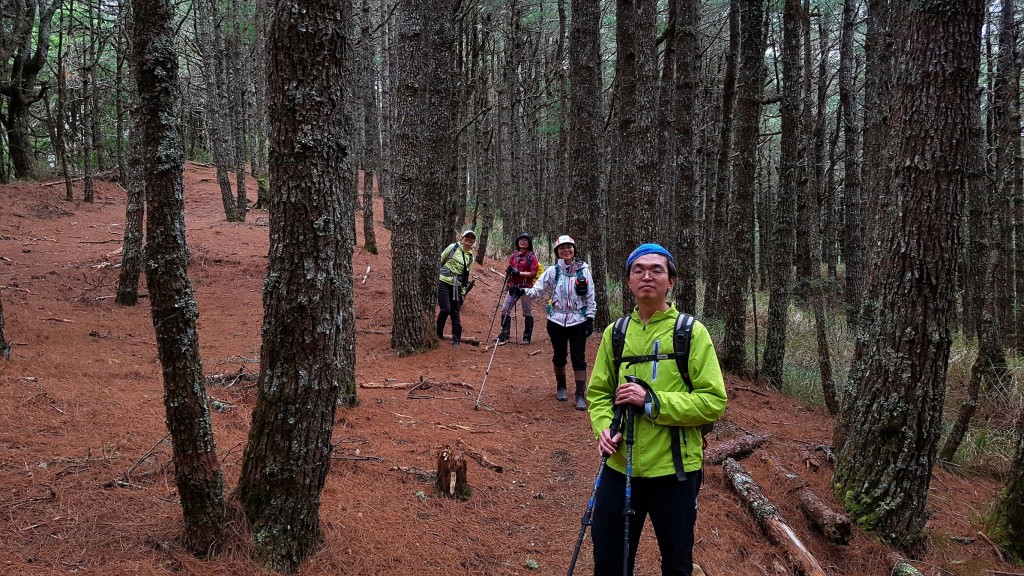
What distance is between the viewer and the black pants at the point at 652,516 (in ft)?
9.59

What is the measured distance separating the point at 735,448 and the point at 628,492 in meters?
3.66

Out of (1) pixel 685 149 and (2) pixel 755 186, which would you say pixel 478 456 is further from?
(2) pixel 755 186

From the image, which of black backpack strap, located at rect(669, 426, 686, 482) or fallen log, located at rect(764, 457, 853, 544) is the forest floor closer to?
fallen log, located at rect(764, 457, 853, 544)

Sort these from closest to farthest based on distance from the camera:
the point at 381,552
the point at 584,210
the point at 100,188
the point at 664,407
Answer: the point at 664,407 < the point at 381,552 < the point at 584,210 < the point at 100,188

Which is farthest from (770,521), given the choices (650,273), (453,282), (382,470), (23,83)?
(23,83)

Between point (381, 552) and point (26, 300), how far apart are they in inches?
385

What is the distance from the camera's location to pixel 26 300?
10055mm

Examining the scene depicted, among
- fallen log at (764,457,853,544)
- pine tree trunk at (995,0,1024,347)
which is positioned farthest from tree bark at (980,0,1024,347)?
fallen log at (764,457,853,544)

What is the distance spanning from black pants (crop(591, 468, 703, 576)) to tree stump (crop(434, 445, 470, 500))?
2056mm

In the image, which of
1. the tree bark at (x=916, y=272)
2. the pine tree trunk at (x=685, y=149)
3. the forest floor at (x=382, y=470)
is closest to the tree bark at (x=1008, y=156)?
the pine tree trunk at (x=685, y=149)

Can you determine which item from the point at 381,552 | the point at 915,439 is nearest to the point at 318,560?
the point at 381,552

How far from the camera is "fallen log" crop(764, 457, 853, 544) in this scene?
4.61 meters

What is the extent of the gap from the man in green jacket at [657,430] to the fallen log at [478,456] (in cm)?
266

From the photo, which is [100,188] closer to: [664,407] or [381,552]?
[381,552]
